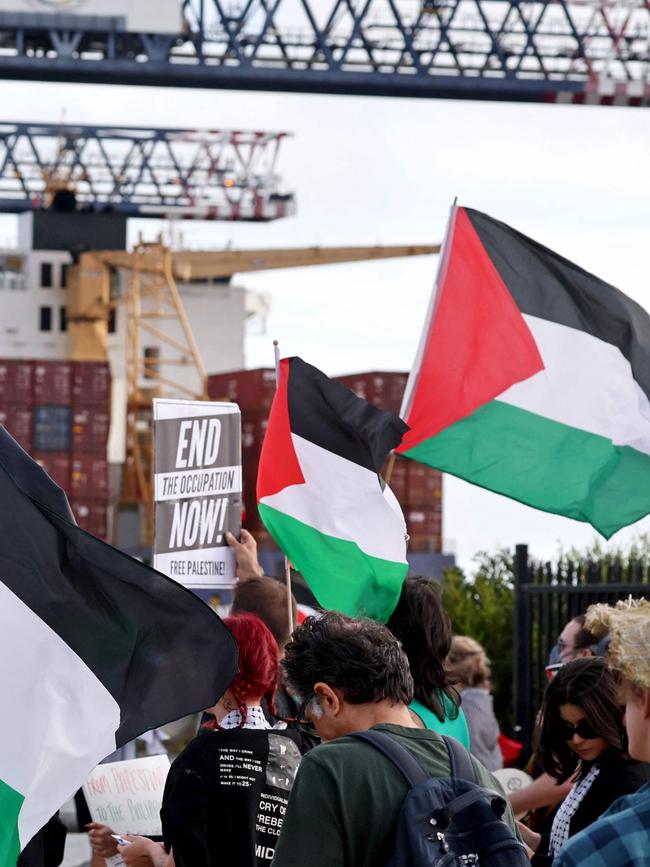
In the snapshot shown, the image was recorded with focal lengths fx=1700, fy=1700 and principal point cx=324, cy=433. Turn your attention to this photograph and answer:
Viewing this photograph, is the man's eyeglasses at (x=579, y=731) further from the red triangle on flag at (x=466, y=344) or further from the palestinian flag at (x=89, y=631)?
the red triangle on flag at (x=466, y=344)

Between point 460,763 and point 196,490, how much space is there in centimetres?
266

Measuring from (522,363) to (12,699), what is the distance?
3.43m

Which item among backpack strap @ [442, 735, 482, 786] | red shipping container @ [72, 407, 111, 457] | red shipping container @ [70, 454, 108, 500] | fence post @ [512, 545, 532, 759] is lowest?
red shipping container @ [70, 454, 108, 500]

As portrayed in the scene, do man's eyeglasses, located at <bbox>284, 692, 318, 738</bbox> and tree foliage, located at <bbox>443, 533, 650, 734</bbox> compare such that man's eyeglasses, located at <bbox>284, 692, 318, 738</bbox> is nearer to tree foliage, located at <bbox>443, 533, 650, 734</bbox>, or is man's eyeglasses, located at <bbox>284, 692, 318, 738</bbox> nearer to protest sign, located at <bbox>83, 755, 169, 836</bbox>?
protest sign, located at <bbox>83, 755, 169, 836</bbox>

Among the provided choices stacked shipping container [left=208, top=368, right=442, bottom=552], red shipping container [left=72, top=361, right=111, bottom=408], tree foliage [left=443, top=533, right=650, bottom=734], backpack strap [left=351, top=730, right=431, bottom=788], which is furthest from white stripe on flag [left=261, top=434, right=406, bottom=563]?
red shipping container [left=72, top=361, right=111, bottom=408]

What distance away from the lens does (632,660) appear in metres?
2.82

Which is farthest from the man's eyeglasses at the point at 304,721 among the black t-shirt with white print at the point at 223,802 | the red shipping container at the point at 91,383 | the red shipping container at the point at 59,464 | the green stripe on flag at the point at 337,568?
the red shipping container at the point at 91,383

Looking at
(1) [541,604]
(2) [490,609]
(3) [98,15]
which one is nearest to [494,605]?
(2) [490,609]

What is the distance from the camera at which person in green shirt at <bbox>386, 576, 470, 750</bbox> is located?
4355 mm

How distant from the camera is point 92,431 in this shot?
41656 mm

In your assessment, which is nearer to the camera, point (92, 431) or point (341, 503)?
point (341, 503)

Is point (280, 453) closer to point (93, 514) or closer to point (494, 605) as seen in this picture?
point (494, 605)

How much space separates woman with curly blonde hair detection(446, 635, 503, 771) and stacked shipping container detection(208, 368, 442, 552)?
30889 millimetres

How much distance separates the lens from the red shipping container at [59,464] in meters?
40.8
